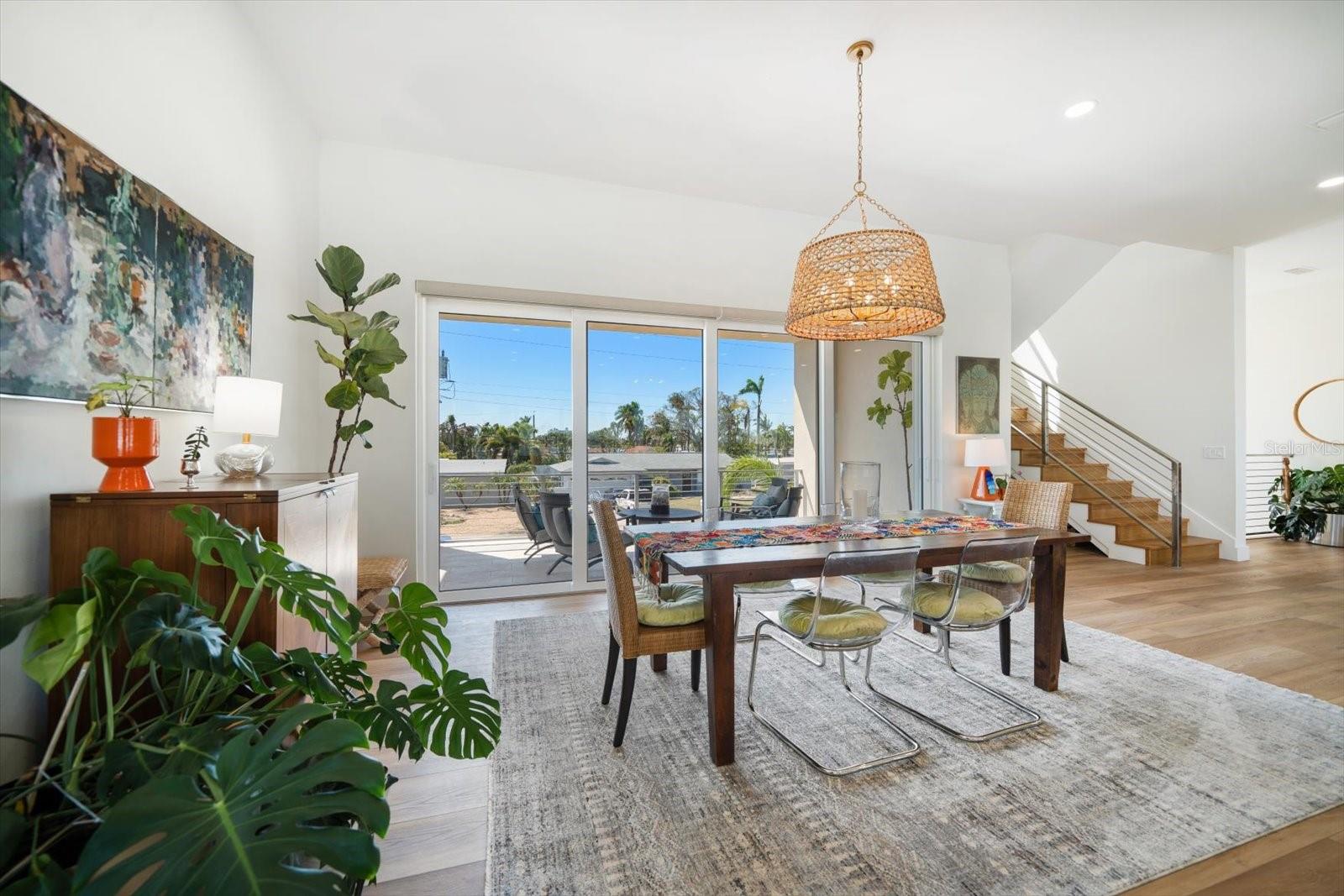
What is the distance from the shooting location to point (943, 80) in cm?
309

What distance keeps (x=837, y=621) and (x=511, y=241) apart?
3.47 metres

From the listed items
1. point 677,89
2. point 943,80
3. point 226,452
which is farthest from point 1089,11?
point 226,452

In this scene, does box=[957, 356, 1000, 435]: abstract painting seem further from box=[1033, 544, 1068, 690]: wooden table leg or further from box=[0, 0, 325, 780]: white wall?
box=[0, 0, 325, 780]: white wall

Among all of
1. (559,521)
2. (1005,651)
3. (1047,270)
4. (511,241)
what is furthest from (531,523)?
(1047,270)

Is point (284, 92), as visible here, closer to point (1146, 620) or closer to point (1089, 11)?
point (1089, 11)

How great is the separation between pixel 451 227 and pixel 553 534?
7.79ft

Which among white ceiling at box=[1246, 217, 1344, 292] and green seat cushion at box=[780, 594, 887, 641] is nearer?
green seat cushion at box=[780, 594, 887, 641]

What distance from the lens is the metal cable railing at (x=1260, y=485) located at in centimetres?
716

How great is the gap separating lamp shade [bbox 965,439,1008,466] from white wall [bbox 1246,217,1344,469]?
3553 mm

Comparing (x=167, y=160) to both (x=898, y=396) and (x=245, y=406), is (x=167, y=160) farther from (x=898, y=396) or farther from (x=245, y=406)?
(x=898, y=396)

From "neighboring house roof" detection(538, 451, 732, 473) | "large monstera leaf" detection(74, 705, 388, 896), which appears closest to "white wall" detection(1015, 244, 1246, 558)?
"neighboring house roof" detection(538, 451, 732, 473)

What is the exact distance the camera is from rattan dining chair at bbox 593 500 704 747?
2.23m

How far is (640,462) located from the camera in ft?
15.6

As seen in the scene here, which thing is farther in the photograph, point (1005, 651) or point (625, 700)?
point (1005, 651)
